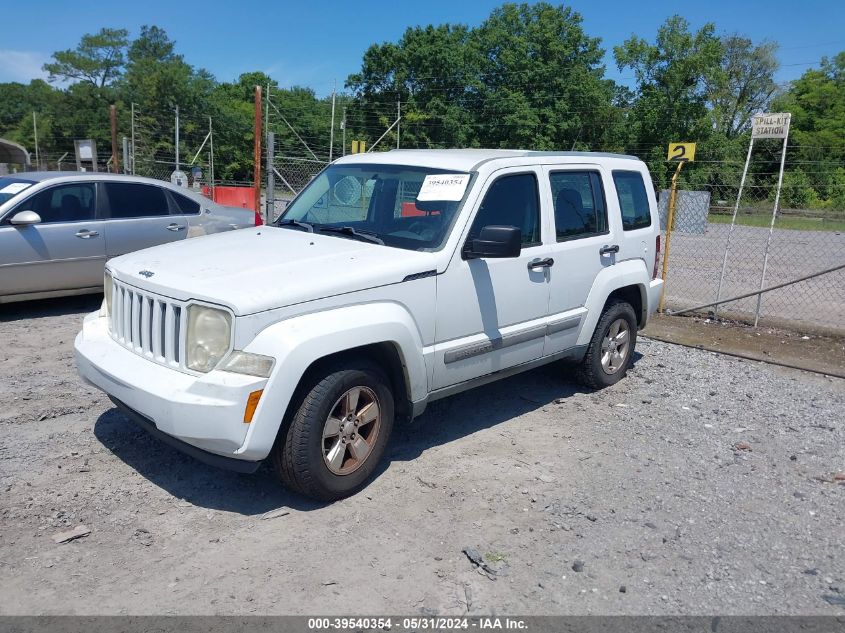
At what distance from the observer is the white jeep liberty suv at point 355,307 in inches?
142

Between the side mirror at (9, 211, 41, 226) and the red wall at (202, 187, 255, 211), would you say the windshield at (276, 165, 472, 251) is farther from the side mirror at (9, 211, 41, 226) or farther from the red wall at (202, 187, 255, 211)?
the red wall at (202, 187, 255, 211)

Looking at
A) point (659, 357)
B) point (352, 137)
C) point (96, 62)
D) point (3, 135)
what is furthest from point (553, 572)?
point (96, 62)

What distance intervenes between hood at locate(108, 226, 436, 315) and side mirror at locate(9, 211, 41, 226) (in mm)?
3799

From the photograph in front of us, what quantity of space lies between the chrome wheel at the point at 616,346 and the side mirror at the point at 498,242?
2.24m

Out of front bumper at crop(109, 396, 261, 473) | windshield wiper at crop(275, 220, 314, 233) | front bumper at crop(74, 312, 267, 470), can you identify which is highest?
windshield wiper at crop(275, 220, 314, 233)

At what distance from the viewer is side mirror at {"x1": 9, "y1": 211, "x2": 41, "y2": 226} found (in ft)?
24.6

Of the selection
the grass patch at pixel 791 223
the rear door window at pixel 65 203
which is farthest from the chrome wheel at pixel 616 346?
the grass patch at pixel 791 223

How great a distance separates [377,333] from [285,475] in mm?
930

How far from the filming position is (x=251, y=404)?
11.6 feet

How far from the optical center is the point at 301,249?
441cm

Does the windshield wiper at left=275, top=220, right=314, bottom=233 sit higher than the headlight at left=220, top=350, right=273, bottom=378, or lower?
higher

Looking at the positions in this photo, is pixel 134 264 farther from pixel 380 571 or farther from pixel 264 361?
pixel 380 571

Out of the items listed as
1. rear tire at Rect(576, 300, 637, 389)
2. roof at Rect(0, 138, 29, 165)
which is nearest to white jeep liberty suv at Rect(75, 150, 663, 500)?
rear tire at Rect(576, 300, 637, 389)

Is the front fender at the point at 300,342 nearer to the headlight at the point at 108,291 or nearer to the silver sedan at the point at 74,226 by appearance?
the headlight at the point at 108,291
